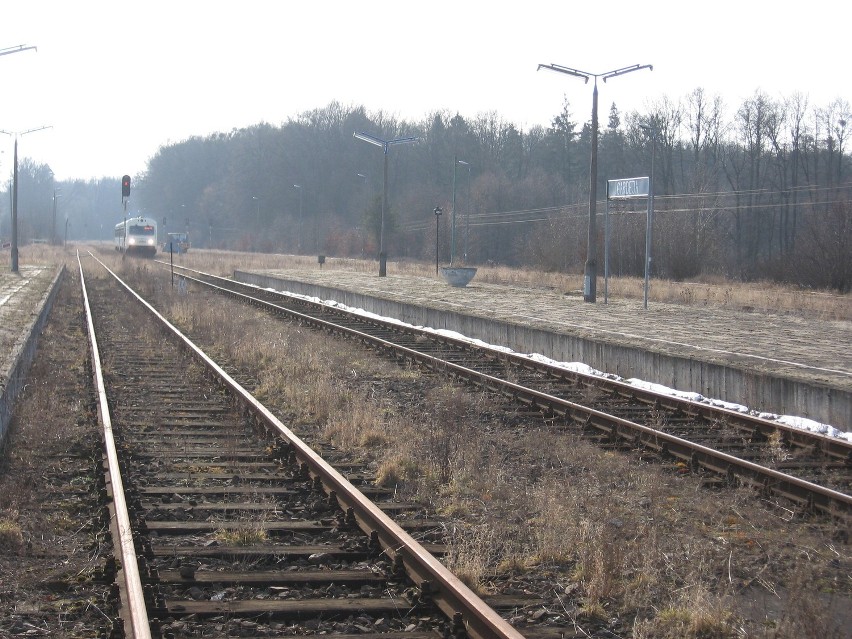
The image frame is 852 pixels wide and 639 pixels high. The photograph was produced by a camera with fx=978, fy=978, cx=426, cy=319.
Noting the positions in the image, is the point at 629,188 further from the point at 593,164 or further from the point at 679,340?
the point at 679,340

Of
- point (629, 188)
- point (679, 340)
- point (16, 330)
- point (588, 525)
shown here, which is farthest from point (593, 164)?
point (588, 525)

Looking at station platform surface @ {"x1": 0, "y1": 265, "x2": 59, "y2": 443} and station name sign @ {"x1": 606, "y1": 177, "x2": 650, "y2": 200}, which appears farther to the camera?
station name sign @ {"x1": 606, "y1": 177, "x2": 650, "y2": 200}

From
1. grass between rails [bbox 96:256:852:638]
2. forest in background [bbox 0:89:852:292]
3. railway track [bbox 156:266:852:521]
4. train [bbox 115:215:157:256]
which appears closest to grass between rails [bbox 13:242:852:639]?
grass between rails [bbox 96:256:852:638]

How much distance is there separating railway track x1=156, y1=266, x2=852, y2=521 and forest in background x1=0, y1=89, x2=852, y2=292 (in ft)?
95.1

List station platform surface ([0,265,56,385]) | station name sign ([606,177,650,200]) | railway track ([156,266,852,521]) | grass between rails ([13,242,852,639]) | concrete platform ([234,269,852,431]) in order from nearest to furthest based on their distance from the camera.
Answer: grass between rails ([13,242,852,639]), railway track ([156,266,852,521]), concrete platform ([234,269,852,431]), station platform surface ([0,265,56,385]), station name sign ([606,177,650,200])

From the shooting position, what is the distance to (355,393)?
13.0 m

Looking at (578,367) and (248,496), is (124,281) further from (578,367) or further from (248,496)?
(248,496)

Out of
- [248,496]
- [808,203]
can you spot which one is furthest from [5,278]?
[808,203]

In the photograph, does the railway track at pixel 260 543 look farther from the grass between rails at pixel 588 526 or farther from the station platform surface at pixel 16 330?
the station platform surface at pixel 16 330

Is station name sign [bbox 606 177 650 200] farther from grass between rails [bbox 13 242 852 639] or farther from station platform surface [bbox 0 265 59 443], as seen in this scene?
station platform surface [bbox 0 265 59 443]

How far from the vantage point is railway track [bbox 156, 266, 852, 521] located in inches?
324

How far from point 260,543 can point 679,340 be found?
497 inches

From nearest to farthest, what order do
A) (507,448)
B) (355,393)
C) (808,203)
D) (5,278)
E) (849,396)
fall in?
(507,448), (849,396), (355,393), (5,278), (808,203)

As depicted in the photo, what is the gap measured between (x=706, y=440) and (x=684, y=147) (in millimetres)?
76263
